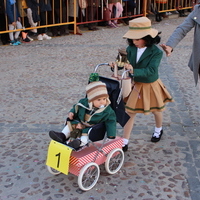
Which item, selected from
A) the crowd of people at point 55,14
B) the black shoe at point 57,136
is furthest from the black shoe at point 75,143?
the crowd of people at point 55,14

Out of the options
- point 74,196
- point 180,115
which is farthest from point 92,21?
point 74,196

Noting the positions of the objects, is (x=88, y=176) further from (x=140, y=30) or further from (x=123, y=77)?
(x=140, y=30)

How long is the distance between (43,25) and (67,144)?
843 centimetres

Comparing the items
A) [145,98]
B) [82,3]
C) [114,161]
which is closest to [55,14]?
[82,3]

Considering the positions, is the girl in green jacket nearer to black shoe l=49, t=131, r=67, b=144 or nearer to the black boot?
black shoe l=49, t=131, r=67, b=144

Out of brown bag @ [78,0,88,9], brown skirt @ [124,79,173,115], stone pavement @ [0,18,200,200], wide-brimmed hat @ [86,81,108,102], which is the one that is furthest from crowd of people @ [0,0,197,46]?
wide-brimmed hat @ [86,81,108,102]

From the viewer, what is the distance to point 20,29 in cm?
1091

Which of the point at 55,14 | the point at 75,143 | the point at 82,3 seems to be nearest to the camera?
the point at 75,143

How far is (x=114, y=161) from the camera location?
13.4ft

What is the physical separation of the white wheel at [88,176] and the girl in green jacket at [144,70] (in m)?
0.78

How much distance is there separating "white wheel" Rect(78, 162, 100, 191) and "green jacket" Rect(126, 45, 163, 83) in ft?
3.36

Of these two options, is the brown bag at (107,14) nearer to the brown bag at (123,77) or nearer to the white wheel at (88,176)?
the brown bag at (123,77)

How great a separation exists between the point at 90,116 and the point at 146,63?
0.94 metres

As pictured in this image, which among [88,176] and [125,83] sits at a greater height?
[125,83]
